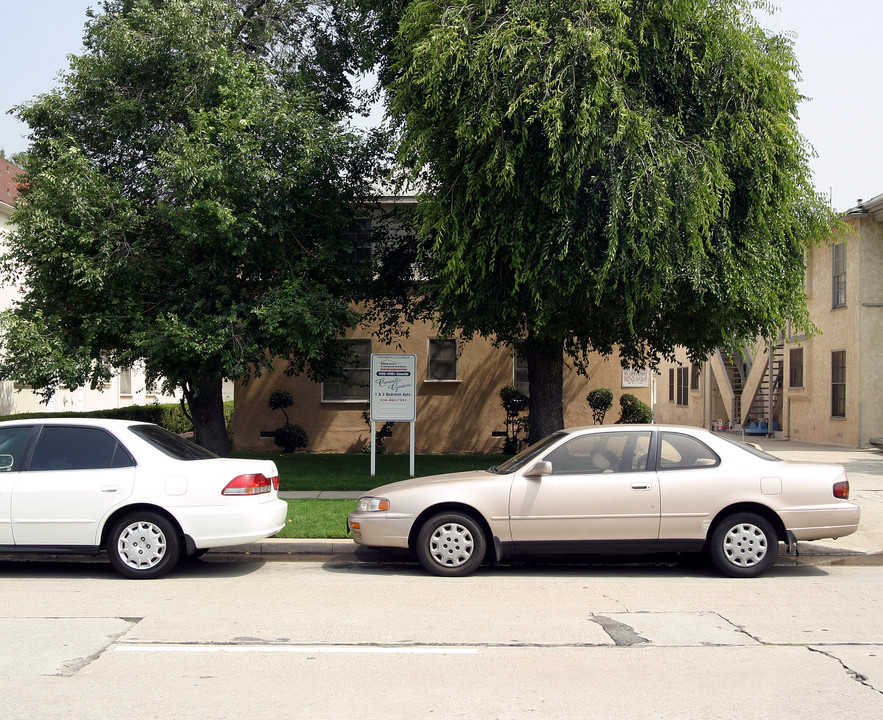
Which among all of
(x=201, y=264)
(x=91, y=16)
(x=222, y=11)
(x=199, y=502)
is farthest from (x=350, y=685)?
(x=91, y=16)

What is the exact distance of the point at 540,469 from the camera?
8227 millimetres

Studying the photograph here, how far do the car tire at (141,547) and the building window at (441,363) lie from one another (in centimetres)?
1486

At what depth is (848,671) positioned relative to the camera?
5297mm

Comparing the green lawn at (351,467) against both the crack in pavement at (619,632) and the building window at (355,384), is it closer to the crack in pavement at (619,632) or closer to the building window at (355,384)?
the building window at (355,384)

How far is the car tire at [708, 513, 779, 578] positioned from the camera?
8258 mm

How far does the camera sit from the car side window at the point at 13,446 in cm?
827

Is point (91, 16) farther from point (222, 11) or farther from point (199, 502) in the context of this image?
point (199, 502)

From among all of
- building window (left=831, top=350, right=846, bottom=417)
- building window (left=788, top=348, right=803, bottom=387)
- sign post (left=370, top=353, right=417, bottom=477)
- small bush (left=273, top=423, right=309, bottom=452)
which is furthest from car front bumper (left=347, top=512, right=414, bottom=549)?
building window (left=788, top=348, right=803, bottom=387)

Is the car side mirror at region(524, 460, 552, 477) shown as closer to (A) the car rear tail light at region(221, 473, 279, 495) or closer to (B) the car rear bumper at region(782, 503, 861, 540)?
(B) the car rear bumper at region(782, 503, 861, 540)

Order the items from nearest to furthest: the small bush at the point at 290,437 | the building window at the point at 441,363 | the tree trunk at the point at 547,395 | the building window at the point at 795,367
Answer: the tree trunk at the point at 547,395
the small bush at the point at 290,437
the building window at the point at 441,363
the building window at the point at 795,367

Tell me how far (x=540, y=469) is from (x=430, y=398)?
47.7ft

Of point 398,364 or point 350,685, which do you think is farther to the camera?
point 398,364

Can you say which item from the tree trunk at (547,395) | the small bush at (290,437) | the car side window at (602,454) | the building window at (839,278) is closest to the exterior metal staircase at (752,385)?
the building window at (839,278)

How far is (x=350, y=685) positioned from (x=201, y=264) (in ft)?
33.0
